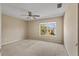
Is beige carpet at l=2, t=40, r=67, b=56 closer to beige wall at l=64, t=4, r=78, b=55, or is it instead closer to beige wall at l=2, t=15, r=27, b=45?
beige wall at l=64, t=4, r=78, b=55

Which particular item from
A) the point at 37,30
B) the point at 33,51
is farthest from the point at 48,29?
the point at 33,51

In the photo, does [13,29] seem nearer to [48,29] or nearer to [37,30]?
[37,30]

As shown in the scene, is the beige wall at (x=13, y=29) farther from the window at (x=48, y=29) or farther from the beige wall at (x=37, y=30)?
the window at (x=48, y=29)

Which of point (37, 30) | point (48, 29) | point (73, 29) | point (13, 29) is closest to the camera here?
point (73, 29)

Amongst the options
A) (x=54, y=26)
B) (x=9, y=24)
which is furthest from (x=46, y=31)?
(x=9, y=24)

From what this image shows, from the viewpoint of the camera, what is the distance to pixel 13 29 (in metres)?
5.49

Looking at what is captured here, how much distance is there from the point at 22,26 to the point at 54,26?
1.82m

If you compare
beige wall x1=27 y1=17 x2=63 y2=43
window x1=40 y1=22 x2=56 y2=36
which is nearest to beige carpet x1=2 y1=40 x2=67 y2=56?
beige wall x1=27 y1=17 x2=63 y2=43

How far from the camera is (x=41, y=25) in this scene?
16.9 ft

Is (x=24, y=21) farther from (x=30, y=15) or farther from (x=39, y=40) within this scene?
(x=39, y=40)

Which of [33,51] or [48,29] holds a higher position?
[48,29]

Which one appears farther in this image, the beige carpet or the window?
the window

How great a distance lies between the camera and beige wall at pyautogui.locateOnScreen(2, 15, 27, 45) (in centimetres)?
498

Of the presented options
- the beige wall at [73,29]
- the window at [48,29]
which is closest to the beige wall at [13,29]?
the window at [48,29]
